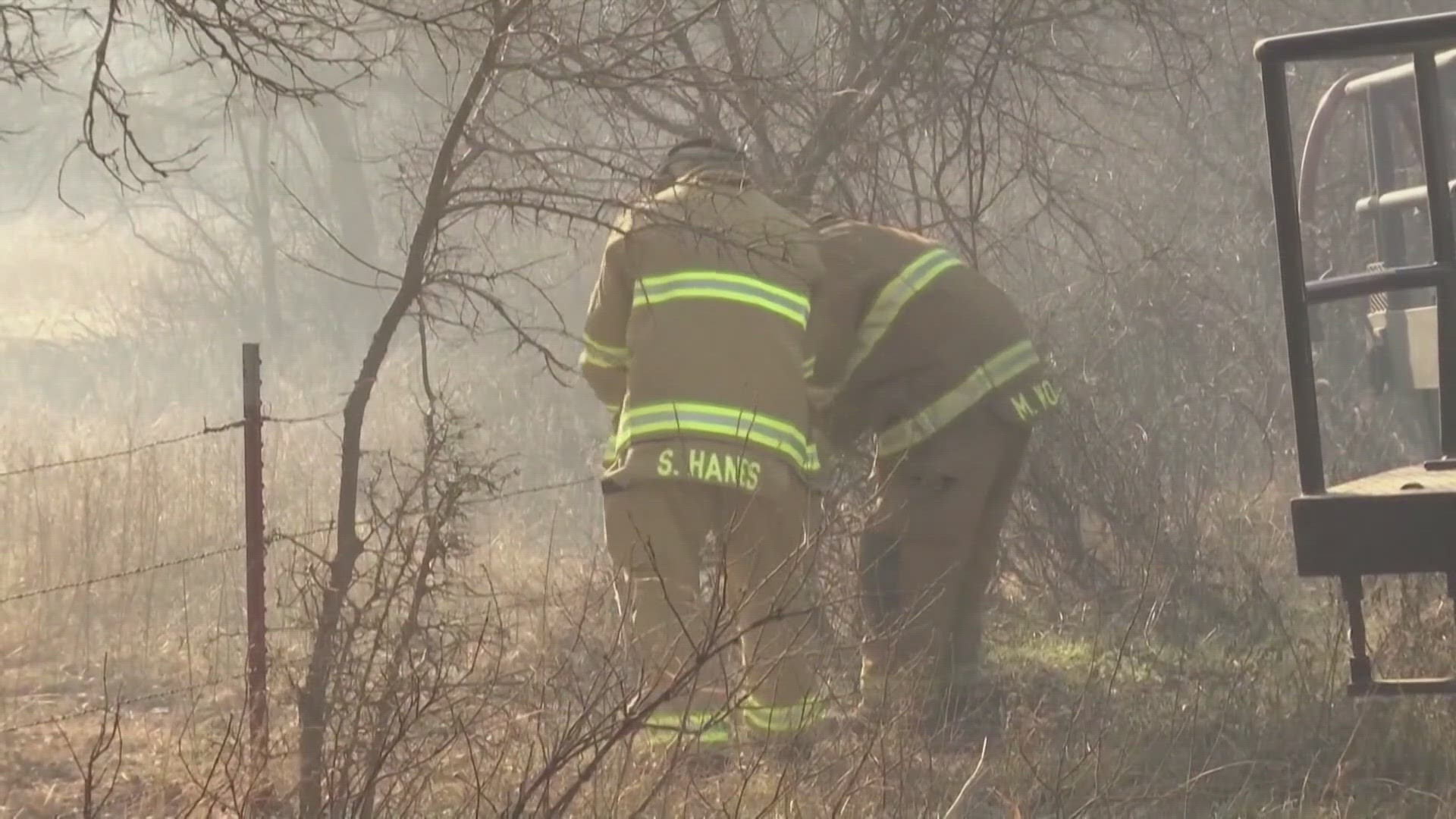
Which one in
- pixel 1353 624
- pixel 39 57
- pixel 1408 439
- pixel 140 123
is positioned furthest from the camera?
pixel 140 123

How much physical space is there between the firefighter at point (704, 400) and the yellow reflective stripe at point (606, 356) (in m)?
0.02

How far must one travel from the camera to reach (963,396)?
18.3ft

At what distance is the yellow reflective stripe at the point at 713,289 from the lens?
196 inches

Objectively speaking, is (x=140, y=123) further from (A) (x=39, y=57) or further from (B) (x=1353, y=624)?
(B) (x=1353, y=624)

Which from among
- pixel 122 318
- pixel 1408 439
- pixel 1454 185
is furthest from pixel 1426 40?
pixel 122 318

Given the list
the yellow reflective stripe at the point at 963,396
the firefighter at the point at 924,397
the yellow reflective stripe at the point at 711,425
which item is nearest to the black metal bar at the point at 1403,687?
the yellow reflective stripe at the point at 711,425

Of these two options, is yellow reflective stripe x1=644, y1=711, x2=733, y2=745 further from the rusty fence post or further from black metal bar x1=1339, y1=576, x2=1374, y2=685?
black metal bar x1=1339, y1=576, x2=1374, y2=685

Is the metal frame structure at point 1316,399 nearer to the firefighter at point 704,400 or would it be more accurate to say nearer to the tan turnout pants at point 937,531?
the firefighter at point 704,400

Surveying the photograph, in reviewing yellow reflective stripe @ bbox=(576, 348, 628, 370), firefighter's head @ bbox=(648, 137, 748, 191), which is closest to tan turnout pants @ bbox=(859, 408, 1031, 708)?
yellow reflective stripe @ bbox=(576, 348, 628, 370)

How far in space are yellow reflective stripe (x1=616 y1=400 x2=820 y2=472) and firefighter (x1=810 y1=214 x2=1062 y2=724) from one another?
54 cm

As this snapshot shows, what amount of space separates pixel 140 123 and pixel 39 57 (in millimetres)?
23779

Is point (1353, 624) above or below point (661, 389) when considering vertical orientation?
below

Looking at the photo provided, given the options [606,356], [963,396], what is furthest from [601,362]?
[963,396]

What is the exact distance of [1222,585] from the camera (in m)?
6.87
